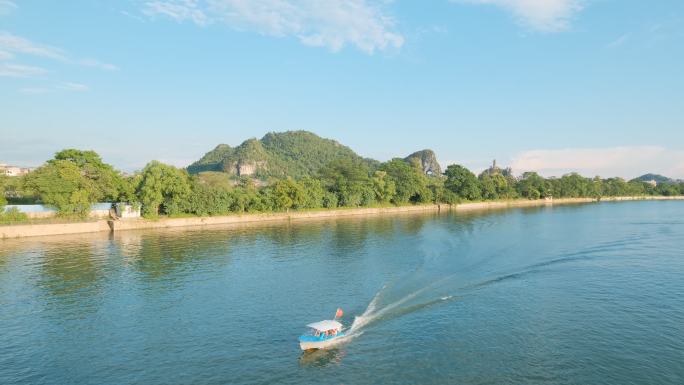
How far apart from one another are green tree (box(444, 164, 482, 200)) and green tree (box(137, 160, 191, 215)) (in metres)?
116

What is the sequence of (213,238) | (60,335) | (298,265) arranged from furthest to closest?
(213,238) < (298,265) < (60,335)

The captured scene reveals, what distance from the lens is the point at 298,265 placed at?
54.3m

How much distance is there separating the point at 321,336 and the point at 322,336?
0.08 meters

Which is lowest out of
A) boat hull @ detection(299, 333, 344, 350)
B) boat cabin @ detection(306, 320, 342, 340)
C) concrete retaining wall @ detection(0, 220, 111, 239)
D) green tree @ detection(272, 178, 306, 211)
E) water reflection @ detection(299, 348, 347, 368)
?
water reflection @ detection(299, 348, 347, 368)

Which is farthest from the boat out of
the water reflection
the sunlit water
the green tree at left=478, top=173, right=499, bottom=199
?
the green tree at left=478, top=173, right=499, bottom=199

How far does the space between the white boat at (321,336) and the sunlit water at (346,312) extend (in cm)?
64

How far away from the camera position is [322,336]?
28.7 m

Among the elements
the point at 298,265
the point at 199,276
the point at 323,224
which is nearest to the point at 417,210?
the point at 323,224

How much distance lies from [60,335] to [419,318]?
27978 mm

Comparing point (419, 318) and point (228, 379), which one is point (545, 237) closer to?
point (419, 318)

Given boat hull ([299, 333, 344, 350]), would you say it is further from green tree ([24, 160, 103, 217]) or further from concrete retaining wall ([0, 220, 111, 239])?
green tree ([24, 160, 103, 217])

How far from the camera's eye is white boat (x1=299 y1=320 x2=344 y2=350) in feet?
92.5

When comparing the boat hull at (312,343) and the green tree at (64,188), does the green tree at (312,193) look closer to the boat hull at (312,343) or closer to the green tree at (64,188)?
the green tree at (64,188)

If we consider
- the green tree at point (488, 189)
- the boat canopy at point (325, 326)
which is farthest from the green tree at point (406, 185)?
the boat canopy at point (325, 326)
